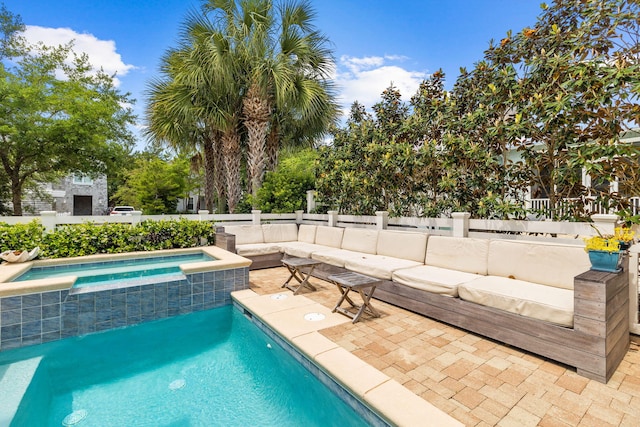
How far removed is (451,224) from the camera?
17.6ft

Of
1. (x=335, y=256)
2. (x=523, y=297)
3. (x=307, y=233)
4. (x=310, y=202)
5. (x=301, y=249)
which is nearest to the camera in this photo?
(x=523, y=297)

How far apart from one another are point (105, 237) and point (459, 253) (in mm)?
6407

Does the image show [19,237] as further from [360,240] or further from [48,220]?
[360,240]

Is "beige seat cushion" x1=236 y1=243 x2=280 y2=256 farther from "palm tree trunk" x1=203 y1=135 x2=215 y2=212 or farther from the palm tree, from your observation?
"palm tree trunk" x1=203 y1=135 x2=215 y2=212

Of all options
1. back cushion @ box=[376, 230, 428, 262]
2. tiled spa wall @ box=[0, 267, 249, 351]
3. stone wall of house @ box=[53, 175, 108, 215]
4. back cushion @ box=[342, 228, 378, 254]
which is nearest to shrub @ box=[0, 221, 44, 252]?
tiled spa wall @ box=[0, 267, 249, 351]

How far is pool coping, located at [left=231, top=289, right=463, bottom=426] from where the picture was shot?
1988mm

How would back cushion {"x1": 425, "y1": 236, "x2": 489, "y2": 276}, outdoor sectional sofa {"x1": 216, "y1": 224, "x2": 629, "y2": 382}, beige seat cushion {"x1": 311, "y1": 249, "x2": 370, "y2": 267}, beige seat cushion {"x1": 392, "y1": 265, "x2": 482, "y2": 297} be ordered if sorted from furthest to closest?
beige seat cushion {"x1": 311, "y1": 249, "x2": 370, "y2": 267} → back cushion {"x1": 425, "y1": 236, "x2": 489, "y2": 276} → beige seat cushion {"x1": 392, "y1": 265, "x2": 482, "y2": 297} → outdoor sectional sofa {"x1": 216, "y1": 224, "x2": 629, "y2": 382}

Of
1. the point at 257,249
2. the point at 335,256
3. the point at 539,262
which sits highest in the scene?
the point at 539,262

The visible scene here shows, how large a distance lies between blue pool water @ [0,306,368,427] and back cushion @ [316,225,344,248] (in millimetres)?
3181

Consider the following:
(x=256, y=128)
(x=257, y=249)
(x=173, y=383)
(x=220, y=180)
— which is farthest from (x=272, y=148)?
(x=173, y=383)

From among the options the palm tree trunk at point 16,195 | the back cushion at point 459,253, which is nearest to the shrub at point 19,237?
the back cushion at point 459,253

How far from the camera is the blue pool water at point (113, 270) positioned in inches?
173

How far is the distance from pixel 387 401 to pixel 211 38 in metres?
9.14

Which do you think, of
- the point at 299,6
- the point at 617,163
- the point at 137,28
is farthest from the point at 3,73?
the point at 617,163
